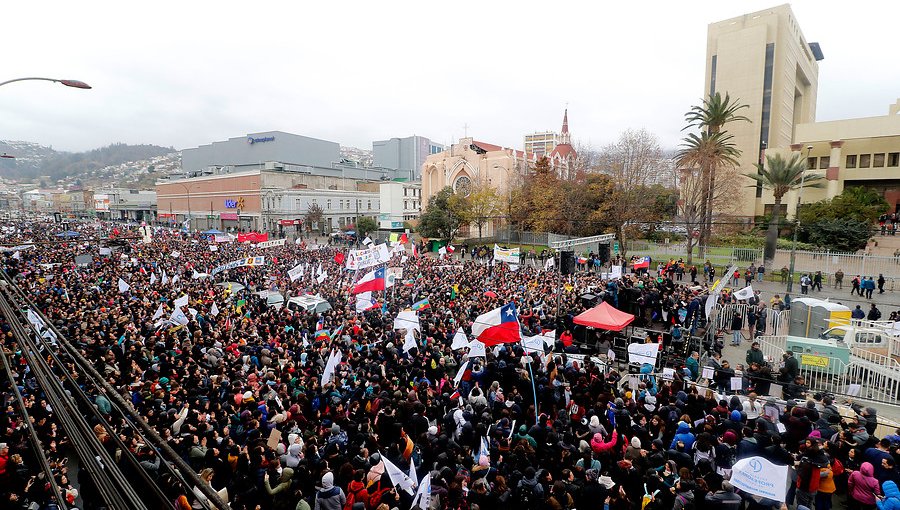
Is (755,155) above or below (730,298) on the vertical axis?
above

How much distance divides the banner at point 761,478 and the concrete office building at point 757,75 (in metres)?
50.4

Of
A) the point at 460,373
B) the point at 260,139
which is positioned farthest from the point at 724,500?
the point at 260,139

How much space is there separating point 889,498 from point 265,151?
96118 mm

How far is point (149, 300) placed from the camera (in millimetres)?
17906

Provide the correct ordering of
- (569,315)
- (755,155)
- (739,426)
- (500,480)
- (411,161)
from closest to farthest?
(500,480), (739,426), (569,315), (755,155), (411,161)

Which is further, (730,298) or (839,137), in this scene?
(839,137)

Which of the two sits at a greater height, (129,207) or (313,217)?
(129,207)

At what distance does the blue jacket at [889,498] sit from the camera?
212 inches

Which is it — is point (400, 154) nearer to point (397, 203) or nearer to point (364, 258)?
point (397, 203)

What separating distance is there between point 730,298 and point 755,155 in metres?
42.4

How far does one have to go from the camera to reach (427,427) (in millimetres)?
7914

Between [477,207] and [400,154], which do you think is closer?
[477,207]

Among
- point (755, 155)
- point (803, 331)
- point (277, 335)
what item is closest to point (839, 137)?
point (755, 155)

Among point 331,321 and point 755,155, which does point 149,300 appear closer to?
point 331,321
